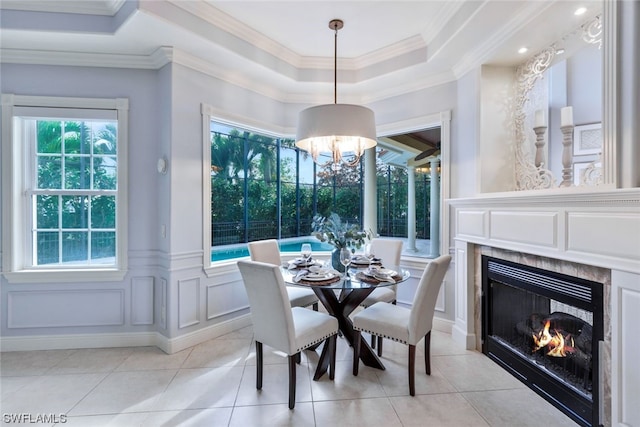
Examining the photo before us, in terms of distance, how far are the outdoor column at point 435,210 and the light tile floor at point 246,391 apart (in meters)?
1.22

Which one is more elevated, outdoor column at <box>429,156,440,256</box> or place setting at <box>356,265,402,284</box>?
outdoor column at <box>429,156,440,256</box>

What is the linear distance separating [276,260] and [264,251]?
0.19m

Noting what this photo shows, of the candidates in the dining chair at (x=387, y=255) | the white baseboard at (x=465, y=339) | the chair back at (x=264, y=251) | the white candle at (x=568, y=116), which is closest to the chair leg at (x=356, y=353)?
the dining chair at (x=387, y=255)

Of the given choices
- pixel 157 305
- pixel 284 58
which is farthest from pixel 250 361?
pixel 284 58

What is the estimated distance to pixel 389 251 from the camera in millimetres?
3350

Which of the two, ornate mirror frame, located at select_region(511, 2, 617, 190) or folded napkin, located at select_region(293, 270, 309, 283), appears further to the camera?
folded napkin, located at select_region(293, 270, 309, 283)

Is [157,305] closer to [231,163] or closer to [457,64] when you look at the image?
[231,163]

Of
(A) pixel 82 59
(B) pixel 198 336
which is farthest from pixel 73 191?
(B) pixel 198 336

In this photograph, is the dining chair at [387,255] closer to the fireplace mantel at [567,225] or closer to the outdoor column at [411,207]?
the outdoor column at [411,207]

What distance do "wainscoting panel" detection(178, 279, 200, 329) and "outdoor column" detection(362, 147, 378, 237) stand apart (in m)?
2.26

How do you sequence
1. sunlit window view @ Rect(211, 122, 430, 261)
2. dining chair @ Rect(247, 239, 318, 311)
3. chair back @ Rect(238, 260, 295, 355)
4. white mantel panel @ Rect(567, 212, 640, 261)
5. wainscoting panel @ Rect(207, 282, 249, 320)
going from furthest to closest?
sunlit window view @ Rect(211, 122, 430, 261) < wainscoting panel @ Rect(207, 282, 249, 320) < dining chair @ Rect(247, 239, 318, 311) < chair back @ Rect(238, 260, 295, 355) < white mantel panel @ Rect(567, 212, 640, 261)

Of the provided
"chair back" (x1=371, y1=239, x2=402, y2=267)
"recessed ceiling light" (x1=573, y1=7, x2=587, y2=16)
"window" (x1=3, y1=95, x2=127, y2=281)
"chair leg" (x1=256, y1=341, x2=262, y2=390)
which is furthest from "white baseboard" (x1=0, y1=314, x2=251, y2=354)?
"recessed ceiling light" (x1=573, y1=7, x2=587, y2=16)

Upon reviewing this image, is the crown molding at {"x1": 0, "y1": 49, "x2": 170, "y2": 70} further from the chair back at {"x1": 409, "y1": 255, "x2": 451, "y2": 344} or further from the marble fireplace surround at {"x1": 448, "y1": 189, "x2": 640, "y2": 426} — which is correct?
the marble fireplace surround at {"x1": 448, "y1": 189, "x2": 640, "y2": 426}

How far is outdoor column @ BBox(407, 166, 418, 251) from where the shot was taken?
381 centimetres
